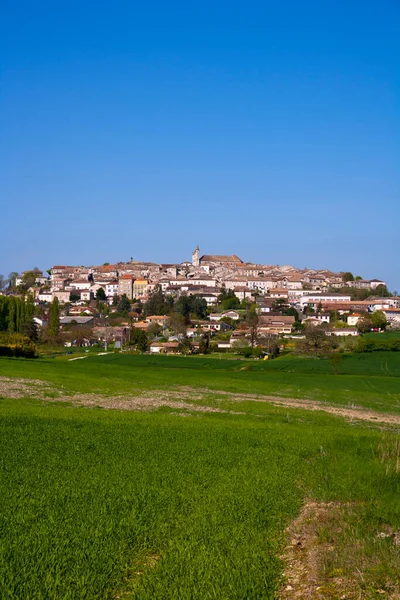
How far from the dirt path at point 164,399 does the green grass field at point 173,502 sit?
215 inches

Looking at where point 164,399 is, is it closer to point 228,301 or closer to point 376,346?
point 376,346

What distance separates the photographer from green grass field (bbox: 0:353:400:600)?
7.88m

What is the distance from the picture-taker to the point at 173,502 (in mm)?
10836

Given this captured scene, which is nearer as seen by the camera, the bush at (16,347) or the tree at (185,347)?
the bush at (16,347)

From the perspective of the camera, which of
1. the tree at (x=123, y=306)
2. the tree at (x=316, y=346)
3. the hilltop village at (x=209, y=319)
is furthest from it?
the tree at (x=123, y=306)

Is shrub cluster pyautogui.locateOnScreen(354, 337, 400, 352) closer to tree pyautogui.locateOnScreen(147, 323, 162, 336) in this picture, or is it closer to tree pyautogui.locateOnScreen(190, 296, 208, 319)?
tree pyautogui.locateOnScreen(147, 323, 162, 336)

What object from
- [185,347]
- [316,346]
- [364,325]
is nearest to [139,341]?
[185,347]

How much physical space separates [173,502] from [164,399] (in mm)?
19966

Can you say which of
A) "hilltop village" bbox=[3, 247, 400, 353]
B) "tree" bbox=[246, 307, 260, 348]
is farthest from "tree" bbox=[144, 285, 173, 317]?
"tree" bbox=[246, 307, 260, 348]

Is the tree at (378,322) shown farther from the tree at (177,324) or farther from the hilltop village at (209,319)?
the tree at (177,324)

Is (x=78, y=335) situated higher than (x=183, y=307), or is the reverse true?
(x=183, y=307)

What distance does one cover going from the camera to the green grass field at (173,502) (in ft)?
25.8

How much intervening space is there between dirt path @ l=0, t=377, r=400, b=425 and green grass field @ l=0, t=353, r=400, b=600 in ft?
17.9

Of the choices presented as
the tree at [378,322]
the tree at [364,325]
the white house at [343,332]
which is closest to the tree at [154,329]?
the white house at [343,332]
